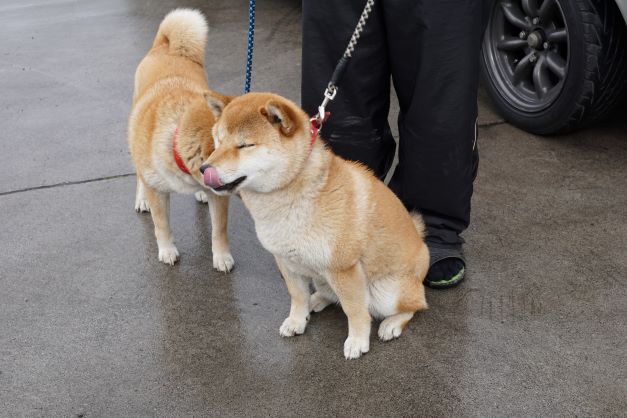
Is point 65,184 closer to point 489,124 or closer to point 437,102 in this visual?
point 437,102

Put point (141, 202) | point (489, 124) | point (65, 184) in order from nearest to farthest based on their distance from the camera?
point (141, 202) → point (65, 184) → point (489, 124)

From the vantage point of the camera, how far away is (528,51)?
419 cm

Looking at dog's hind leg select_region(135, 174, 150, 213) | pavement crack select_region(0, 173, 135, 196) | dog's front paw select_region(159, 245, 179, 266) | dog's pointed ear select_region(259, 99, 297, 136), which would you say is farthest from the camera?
pavement crack select_region(0, 173, 135, 196)

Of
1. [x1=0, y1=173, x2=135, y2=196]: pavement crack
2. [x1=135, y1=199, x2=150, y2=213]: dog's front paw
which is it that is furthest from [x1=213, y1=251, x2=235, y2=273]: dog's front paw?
[x1=0, y1=173, x2=135, y2=196]: pavement crack

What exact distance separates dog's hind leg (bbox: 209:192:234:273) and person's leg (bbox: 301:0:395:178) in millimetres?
570

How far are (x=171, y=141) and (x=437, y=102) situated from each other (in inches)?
45.4

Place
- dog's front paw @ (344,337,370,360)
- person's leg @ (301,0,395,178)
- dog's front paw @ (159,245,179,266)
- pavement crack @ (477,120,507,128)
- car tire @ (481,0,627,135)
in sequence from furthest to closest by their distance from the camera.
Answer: pavement crack @ (477,120,507,128) → car tire @ (481,0,627,135) → dog's front paw @ (159,245,179,266) → person's leg @ (301,0,395,178) → dog's front paw @ (344,337,370,360)

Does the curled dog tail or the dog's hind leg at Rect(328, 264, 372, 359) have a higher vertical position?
the curled dog tail

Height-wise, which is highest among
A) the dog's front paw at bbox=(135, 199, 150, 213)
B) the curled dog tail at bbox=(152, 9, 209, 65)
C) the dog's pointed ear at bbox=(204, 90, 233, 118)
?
the dog's pointed ear at bbox=(204, 90, 233, 118)

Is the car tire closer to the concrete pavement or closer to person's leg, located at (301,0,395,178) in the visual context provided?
the concrete pavement

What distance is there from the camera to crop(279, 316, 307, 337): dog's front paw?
287cm

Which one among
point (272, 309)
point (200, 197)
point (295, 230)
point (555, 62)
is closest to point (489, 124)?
point (555, 62)

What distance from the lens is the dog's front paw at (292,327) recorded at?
2.87 meters

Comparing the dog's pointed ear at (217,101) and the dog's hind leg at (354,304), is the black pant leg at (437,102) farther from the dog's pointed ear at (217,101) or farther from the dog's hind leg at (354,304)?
the dog's pointed ear at (217,101)
